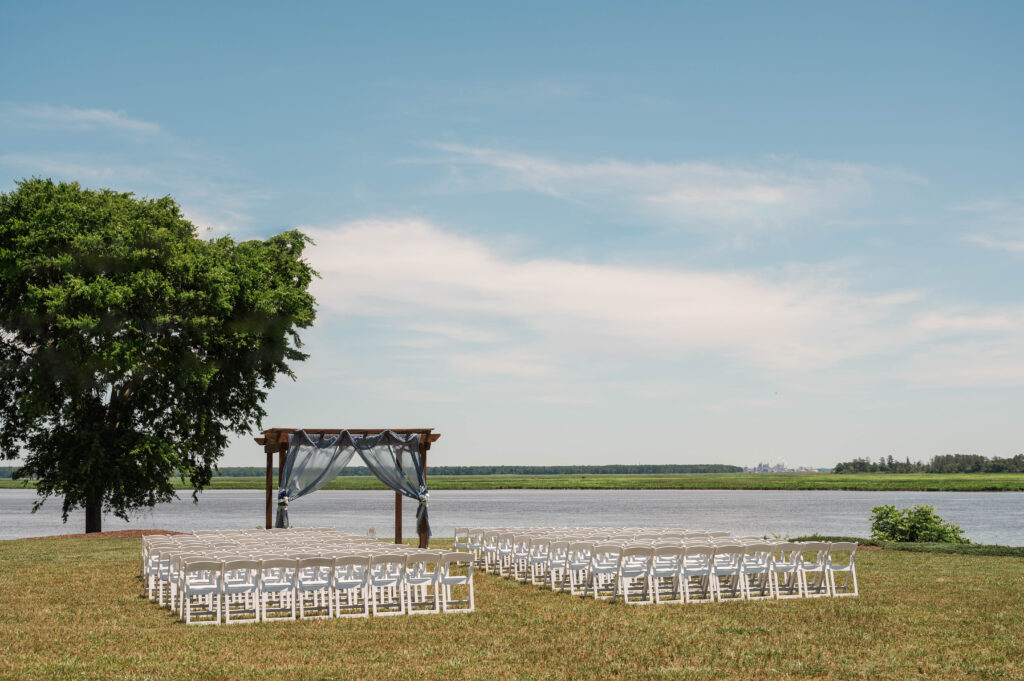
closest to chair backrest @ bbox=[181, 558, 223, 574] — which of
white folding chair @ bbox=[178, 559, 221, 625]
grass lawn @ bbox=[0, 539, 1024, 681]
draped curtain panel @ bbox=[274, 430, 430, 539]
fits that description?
white folding chair @ bbox=[178, 559, 221, 625]

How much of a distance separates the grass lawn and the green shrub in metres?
11.2

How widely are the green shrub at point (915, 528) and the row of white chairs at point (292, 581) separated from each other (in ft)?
51.3

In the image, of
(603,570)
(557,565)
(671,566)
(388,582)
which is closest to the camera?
(388,582)

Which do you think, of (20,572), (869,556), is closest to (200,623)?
(20,572)

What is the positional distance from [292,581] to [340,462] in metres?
8.76

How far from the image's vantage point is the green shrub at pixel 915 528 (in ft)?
85.5

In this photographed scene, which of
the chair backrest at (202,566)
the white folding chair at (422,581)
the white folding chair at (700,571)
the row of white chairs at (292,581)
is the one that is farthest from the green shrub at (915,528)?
the chair backrest at (202,566)

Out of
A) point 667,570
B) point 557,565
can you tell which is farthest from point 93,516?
point 667,570

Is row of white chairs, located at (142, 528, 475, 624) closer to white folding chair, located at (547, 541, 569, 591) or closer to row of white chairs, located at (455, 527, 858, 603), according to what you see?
white folding chair, located at (547, 541, 569, 591)

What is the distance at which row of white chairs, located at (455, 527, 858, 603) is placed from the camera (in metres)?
13.8

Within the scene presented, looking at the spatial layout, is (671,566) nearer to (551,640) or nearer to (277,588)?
(551,640)

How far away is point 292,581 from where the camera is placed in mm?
13133

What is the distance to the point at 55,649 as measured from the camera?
10.0 meters

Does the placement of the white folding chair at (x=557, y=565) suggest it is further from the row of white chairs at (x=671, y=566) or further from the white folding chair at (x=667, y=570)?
the white folding chair at (x=667, y=570)
